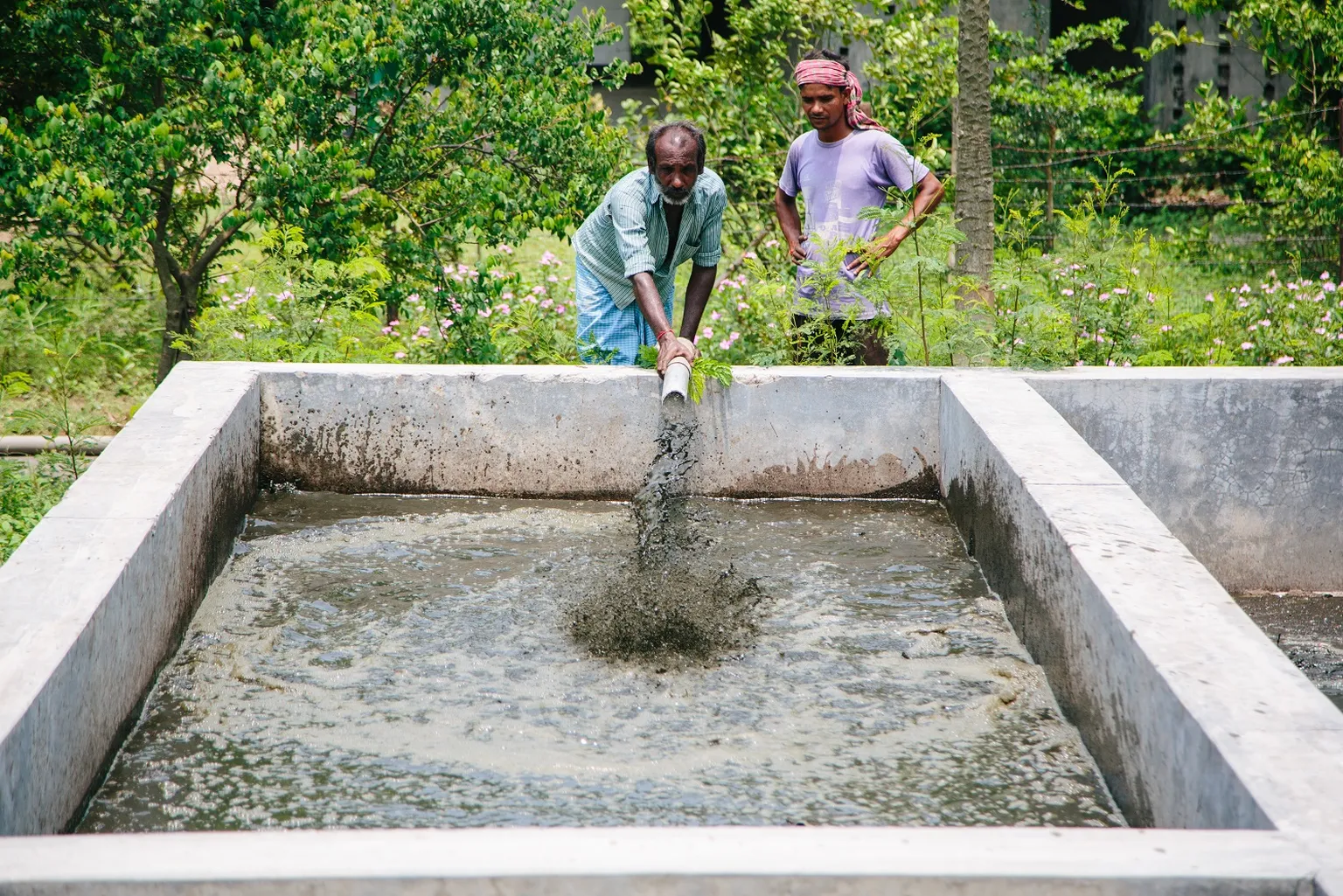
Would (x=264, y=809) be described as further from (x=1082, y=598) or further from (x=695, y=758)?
(x=1082, y=598)

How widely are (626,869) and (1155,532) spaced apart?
5.87 ft

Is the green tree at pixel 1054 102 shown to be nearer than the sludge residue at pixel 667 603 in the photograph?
Answer: No

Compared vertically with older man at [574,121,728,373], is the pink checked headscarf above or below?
above

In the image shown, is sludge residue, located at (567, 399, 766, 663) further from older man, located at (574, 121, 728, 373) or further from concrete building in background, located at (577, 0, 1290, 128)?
concrete building in background, located at (577, 0, 1290, 128)

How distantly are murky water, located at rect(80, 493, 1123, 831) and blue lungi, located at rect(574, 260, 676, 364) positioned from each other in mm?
988

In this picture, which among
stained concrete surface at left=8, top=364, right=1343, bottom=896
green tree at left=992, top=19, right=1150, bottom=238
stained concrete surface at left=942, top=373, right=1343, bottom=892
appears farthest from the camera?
green tree at left=992, top=19, right=1150, bottom=238

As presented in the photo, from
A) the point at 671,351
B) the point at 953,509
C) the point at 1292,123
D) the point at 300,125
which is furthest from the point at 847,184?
the point at 1292,123

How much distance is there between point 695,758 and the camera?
2.83 m

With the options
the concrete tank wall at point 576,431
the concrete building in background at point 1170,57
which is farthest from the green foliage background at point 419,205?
the concrete building in background at point 1170,57

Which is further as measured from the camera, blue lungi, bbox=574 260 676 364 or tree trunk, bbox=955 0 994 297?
tree trunk, bbox=955 0 994 297

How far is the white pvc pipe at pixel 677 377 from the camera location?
4301 mm

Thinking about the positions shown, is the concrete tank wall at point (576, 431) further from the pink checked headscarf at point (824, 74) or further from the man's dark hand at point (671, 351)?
the pink checked headscarf at point (824, 74)

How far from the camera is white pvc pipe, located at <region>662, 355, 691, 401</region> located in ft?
14.1

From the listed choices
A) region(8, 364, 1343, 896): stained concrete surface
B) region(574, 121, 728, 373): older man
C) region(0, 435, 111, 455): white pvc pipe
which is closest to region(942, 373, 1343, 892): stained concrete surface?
region(8, 364, 1343, 896): stained concrete surface
